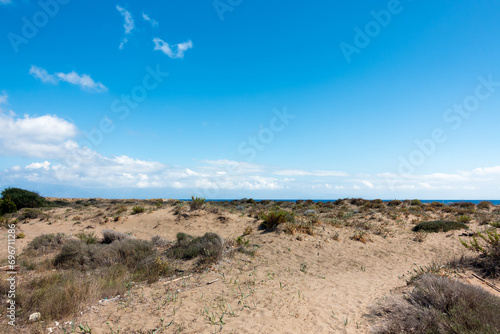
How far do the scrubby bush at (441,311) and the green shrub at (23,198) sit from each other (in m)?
34.7

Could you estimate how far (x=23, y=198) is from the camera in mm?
27172

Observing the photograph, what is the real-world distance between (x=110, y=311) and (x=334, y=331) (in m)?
4.75

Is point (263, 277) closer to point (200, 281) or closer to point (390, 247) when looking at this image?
point (200, 281)

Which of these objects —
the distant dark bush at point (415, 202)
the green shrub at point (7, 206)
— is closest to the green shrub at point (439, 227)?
the distant dark bush at point (415, 202)

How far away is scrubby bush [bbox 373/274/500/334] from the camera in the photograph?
13.0ft

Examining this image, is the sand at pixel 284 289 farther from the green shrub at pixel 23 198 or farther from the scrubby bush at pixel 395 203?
the green shrub at pixel 23 198

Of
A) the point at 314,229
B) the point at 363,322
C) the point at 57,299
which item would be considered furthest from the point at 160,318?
the point at 314,229

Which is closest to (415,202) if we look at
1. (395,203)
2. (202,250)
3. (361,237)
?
(395,203)

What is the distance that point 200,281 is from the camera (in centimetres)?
752

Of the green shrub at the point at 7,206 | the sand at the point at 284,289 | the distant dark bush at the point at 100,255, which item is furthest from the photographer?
the green shrub at the point at 7,206

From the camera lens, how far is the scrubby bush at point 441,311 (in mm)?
3971

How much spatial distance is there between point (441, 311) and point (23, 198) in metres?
36.5

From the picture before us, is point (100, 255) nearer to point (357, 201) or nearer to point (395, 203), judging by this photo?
point (357, 201)

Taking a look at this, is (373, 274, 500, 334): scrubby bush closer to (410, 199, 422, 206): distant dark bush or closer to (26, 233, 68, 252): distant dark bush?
(26, 233, 68, 252): distant dark bush
